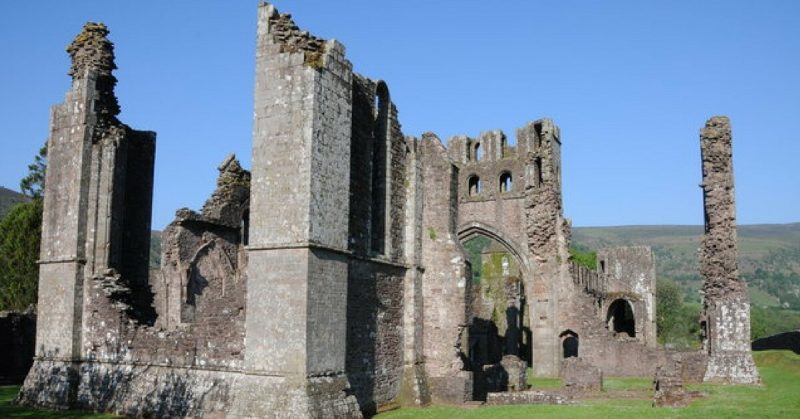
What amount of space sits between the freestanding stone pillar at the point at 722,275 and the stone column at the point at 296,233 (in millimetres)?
14260

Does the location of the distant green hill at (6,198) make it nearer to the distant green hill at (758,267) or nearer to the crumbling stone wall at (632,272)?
the crumbling stone wall at (632,272)

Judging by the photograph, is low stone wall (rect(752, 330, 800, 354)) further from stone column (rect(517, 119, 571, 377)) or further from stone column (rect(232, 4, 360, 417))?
stone column (rect(232, 4, 360, 417))

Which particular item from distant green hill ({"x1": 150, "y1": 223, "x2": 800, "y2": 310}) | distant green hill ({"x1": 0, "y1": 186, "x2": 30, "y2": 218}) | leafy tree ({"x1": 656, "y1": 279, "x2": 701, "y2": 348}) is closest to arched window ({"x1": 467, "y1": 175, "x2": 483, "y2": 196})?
leafy tree ({"x1": 656, "y1": 279, "x2": 701, "y2": 348})

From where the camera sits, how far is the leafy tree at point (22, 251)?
30.0m

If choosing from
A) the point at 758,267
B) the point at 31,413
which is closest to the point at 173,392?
the point at 31,413

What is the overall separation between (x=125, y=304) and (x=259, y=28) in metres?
6.72

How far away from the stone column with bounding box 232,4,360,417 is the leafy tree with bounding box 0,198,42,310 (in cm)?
2059

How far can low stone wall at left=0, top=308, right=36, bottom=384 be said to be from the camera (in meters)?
21.4

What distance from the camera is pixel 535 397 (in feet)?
55.5

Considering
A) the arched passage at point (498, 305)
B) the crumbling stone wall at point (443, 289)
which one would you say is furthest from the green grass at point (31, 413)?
the arched passage at point (498, 305)

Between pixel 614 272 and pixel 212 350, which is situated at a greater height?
pixel 614 272

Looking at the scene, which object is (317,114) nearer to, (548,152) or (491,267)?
(548,152)

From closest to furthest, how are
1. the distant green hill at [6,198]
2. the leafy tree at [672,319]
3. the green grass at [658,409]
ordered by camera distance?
the green grass at [658,409]
the leafy tree at [672,319]
the distant green hill at [6,198]

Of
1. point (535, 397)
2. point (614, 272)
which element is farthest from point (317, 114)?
point (614, 272)
